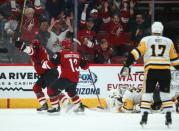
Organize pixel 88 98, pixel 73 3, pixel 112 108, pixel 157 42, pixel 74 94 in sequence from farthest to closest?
pixel 73 3, pixel 88 98, pixel 112 108, pixel 74 94, pixel 157 42

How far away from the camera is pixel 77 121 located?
9.50 meters

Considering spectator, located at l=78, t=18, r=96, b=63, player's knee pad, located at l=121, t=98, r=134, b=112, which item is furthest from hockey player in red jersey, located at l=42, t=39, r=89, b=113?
spectator, located at l=78, t=18, r=96, b=63

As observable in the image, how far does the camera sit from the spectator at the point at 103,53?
12406 mm

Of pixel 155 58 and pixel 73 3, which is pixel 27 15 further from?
pixel 155 58

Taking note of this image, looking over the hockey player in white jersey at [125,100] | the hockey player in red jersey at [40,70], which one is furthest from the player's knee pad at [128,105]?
the hockey player in red jersey at [40,70]

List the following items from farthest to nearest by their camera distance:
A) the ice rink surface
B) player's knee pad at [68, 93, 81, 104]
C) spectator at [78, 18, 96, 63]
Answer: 1. spectator at [78, 18, 96, 63]
2. player's knee pad at [68, 93, 81, 104]
3. the ice rink surface

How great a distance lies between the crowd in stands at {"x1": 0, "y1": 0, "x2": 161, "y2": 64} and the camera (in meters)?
12.4

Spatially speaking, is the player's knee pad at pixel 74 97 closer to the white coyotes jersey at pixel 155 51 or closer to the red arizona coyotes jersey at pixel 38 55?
the red arizona coyotes jersey at pixel 38 55

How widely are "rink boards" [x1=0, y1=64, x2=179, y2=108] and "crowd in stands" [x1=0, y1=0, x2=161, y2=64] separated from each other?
285 millimetres

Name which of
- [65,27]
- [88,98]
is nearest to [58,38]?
[65,27]

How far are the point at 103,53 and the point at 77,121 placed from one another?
A: 10.6 feet

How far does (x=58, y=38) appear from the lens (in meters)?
12.5

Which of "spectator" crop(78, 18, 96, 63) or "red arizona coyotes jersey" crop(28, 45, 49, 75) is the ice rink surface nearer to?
"red arizona coyotes jersey" crop(28, 45, 49, 75)

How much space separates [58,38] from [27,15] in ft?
2.61
